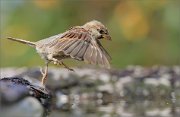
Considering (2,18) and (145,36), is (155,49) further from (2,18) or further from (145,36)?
(2,18)

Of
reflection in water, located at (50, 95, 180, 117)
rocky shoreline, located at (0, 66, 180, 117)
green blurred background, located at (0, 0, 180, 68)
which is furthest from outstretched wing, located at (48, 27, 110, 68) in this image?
green blurred background, located at (0, 0, 180, 68)

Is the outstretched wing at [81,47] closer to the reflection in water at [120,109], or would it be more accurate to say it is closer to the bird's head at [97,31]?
the bird's head at [97,31]

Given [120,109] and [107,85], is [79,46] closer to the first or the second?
[120,109]

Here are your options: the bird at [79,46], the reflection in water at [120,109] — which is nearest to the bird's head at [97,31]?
the bird at [79,46]

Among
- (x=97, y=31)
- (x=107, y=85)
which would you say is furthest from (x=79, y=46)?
(x=107, y=85)

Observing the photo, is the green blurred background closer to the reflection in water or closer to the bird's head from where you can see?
the reflection in water
